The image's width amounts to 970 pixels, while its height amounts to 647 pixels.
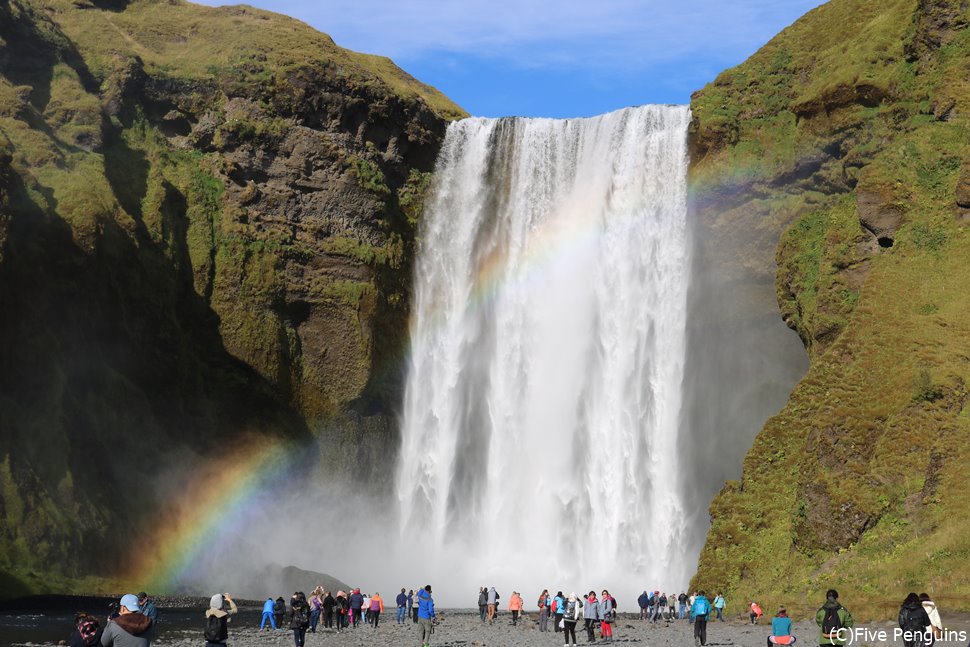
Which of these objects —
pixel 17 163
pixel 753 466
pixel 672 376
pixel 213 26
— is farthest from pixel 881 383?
pixel 213 26

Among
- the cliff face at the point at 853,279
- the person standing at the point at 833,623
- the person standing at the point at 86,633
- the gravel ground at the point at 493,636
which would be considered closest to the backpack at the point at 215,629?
the person standing at the point at 86,633

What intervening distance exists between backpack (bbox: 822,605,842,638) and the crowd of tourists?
2 centimetres

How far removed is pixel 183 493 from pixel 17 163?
19.5m

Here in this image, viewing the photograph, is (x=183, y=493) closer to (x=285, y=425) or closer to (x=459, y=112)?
(x=285, y=425)

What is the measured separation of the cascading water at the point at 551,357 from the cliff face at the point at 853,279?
508 centimetres

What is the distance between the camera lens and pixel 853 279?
159 ft

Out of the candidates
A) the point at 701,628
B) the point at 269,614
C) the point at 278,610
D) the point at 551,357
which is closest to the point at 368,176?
the point at 551,357

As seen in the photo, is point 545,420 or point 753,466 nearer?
point 753,466

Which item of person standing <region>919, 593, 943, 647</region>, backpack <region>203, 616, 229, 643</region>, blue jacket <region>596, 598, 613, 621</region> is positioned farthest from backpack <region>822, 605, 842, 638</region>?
blue jacket <region>596, 598, 613, 621</region>

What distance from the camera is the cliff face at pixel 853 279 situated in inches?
1479

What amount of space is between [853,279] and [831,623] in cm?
3180

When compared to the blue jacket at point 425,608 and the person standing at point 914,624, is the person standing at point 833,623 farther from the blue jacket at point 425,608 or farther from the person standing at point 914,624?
the blue jacket at point 425,608

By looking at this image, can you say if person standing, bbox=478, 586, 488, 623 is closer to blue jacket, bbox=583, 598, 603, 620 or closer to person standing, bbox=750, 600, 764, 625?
person standing, bbox=750, 600, 764, 625

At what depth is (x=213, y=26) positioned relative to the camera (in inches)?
3152
